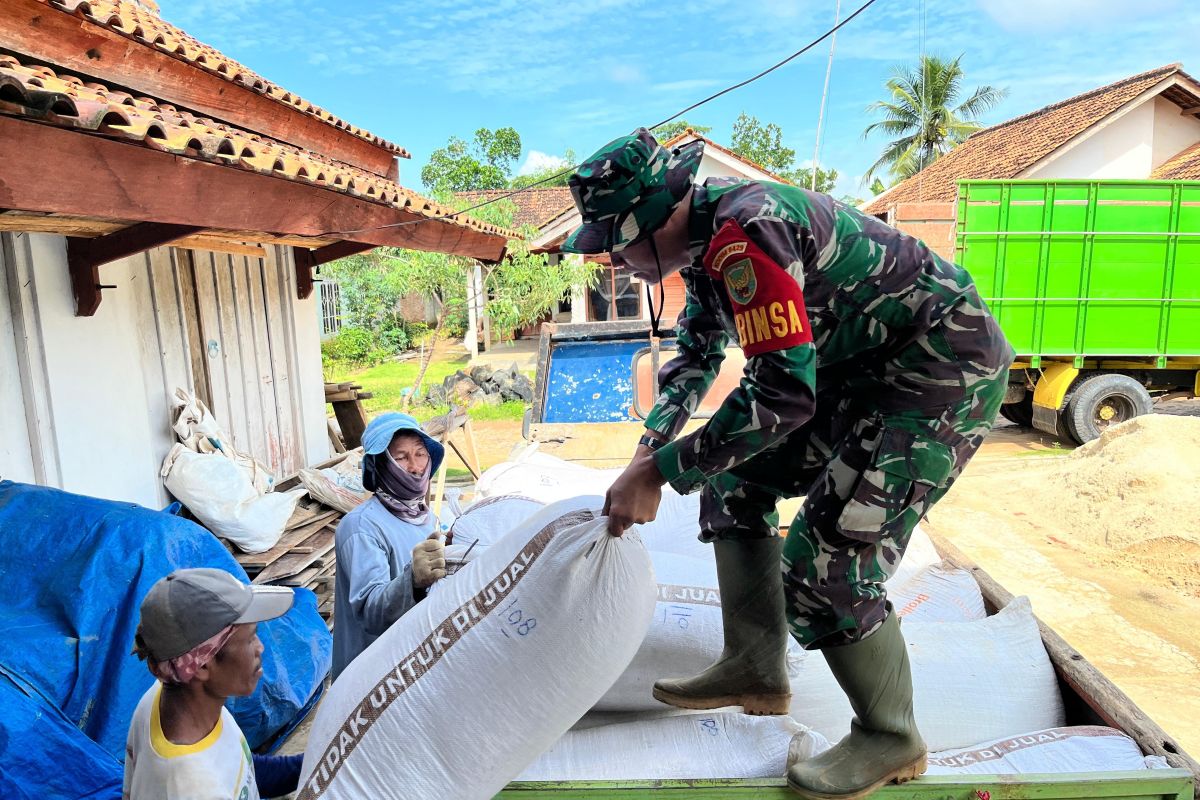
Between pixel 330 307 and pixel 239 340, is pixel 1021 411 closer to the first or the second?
pixel 239 340

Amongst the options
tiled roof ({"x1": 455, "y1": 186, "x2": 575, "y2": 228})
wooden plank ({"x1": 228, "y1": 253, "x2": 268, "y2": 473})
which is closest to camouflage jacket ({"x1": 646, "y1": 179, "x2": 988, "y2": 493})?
wooden plank ({"x1": 228, "y1": 253, "x2": 268, "y2": 473})

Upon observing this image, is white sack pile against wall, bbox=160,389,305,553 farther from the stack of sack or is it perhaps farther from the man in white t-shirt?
the man in white t-shirt

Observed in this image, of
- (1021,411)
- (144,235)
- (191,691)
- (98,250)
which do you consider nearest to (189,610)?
(191,691)

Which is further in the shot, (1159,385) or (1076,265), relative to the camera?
(1159,385)

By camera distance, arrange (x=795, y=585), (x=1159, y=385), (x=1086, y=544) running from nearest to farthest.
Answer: (x=795, y=585) → (x=1086, y=544) → (x=1159, y=385)

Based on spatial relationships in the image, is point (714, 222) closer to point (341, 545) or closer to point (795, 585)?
point (795, 585)

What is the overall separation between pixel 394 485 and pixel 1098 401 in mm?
8105

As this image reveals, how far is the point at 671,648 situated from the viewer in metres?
1.83

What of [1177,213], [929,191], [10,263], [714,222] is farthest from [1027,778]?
[929,191]

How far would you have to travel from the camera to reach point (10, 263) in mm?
3027

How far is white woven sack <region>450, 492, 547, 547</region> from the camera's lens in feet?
8.36

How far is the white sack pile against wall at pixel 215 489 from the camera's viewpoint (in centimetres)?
391

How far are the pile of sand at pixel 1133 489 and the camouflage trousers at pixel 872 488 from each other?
16.8 ft

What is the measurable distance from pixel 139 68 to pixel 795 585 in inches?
154
